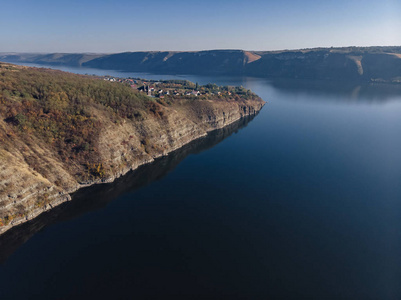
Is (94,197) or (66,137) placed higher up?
(66,137)

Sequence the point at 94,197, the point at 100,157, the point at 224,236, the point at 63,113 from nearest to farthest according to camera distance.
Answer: the point at 224,236, the point at 94,197, the point at 100,157, the point at 63,113

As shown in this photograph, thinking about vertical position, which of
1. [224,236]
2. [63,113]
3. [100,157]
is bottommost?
[224,236]

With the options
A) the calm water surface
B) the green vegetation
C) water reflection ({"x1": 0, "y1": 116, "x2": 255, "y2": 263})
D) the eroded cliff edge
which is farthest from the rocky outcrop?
the calm water surface

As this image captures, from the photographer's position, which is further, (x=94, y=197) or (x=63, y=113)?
(x=63, y=113)

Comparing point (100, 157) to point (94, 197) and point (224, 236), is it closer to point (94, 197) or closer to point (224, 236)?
point (94, 197)

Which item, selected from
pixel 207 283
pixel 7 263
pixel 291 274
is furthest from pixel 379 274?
pixel 7 263

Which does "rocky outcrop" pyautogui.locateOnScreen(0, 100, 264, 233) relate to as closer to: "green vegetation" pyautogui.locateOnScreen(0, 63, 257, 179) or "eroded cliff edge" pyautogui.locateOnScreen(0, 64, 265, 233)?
"eroded cliff edge" pyautogui.locateOnScreen(0, 64, 265, 233)

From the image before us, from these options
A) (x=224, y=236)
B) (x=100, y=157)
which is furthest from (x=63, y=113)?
(x=224, y=236)
